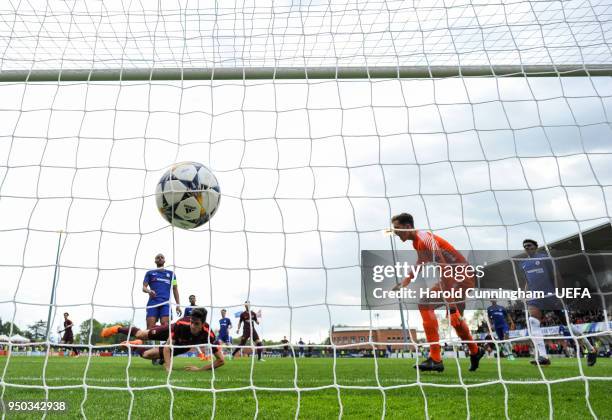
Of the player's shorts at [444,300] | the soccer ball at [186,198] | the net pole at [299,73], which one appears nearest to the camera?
the soccer ball at [186,198]

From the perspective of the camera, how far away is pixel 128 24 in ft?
16.5

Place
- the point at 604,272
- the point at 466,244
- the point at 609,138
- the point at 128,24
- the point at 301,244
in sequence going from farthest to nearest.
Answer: the point at 604,272, the point at 128,24, the point at 609,138, the point at 466,244, the point at 301,244

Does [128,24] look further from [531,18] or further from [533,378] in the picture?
[533,378]

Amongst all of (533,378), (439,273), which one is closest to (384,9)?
(439,273)

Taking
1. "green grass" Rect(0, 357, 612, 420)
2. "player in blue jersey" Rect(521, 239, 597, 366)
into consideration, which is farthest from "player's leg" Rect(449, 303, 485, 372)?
Answer: "player in blue jersey" Rect(521, 239, 597, 366)

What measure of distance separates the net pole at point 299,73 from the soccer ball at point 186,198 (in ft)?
3.18

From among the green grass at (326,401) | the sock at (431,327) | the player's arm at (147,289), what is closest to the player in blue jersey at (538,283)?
the sock at (431,327)

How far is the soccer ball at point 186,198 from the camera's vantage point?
4.17 m

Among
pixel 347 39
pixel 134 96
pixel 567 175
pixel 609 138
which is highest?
pixel 347 39

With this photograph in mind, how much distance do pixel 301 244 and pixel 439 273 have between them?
1.87m

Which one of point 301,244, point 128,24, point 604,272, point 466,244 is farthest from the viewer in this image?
point 604,272

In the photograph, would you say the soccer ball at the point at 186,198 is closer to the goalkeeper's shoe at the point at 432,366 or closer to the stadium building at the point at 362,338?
the stadium building at the point at 362,338

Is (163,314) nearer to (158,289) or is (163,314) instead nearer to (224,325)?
(158,289)

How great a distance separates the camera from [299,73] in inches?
183
